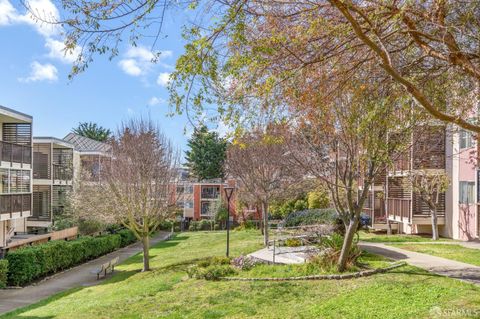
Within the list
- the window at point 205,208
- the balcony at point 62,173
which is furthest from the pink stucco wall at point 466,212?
the window at point 205,208

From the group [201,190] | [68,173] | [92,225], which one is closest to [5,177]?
[92,225]

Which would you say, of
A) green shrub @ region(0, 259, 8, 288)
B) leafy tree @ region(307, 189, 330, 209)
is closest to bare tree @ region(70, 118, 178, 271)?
green shrub @ region(0, 259, 8, 288)

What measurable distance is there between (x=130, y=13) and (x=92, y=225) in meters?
29.3

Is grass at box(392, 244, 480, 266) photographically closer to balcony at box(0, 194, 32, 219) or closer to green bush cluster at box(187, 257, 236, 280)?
green bush cluster at box(187, 257, 236, 280)

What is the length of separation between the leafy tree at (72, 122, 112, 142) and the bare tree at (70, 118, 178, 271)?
173 feet

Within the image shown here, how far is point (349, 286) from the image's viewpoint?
35.2 feet

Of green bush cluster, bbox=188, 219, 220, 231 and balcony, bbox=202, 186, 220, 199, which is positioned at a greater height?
balcony, bbox=202, 186, 220, 199

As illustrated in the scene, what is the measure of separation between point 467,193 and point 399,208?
5.07 metres

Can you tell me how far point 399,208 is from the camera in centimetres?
2823

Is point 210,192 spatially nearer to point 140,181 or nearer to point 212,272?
point 140,181

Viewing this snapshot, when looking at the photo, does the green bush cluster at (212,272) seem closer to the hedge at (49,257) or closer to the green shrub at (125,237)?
the hedge at (49,257)

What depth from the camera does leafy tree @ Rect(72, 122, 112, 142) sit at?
73.7 m

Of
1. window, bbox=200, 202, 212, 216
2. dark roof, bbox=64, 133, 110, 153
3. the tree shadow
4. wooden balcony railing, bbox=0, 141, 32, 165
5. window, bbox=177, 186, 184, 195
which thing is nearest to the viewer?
the tree shadow

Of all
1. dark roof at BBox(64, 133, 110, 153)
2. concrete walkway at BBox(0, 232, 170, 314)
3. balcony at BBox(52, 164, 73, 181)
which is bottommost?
concrete walkway at BBox(0, 232, 170, 314)
